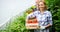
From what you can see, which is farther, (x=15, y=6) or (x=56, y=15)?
(x=15, y=6)

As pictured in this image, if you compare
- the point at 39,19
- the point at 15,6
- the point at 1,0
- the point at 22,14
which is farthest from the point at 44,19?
the point at 1,0

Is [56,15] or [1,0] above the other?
[1,0]

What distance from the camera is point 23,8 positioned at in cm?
276

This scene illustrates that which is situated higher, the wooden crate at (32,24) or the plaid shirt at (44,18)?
the plaid shirt at (44,18)

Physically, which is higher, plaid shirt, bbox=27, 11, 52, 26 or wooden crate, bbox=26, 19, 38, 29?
plaid shirt, bbox=27, 11, 52, 26

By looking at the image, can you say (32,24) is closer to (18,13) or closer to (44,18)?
(44,18)

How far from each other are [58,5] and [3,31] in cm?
90

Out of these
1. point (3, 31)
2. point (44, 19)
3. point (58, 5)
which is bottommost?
point (3, 31)

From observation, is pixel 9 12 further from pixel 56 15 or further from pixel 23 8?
pixel 56 15

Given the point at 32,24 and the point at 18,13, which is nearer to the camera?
the point at 32,24

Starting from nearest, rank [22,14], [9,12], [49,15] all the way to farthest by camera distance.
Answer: [49,15], [22,14], [9,12]

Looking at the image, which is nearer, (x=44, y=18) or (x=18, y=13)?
(x=44, y=18)

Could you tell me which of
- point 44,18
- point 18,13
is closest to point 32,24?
point 44,18

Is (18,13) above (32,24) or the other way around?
above
